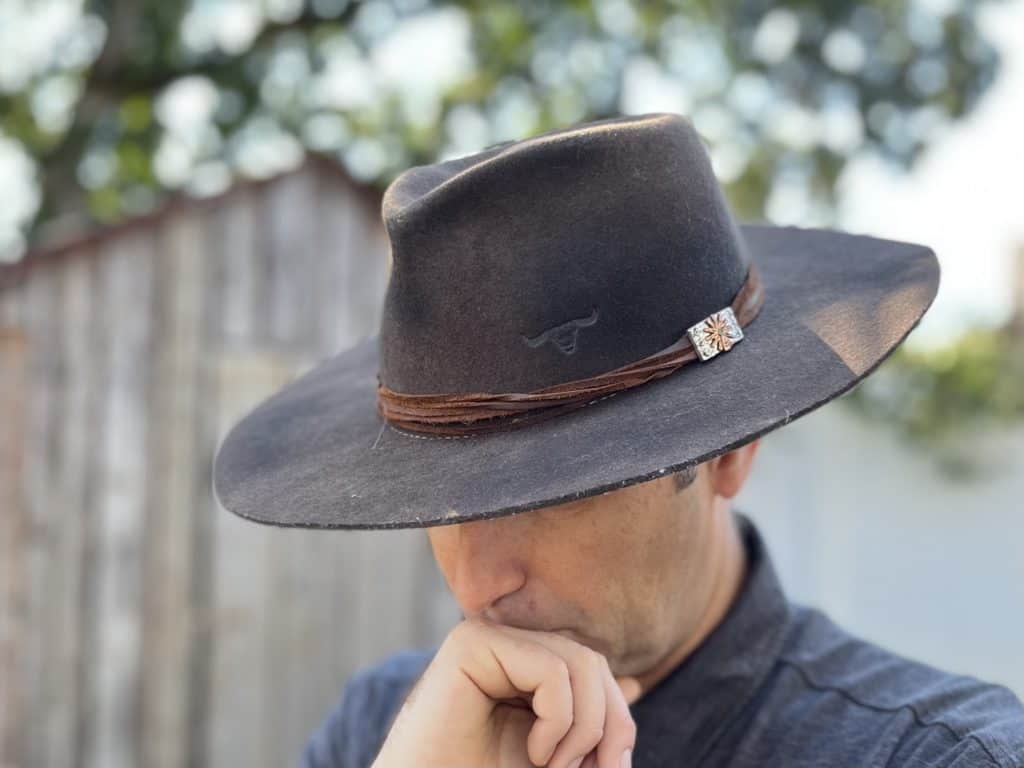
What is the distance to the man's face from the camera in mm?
1495

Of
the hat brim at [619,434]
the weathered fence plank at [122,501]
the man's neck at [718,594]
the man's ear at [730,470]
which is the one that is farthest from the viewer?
the weathered fence plank at [122,501]

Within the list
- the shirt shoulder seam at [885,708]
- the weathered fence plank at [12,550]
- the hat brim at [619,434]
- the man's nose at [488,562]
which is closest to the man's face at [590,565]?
the man's nose at [488,562]

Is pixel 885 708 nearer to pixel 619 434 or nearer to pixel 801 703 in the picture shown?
pixel 801 703

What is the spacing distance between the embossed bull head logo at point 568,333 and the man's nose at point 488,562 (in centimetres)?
28

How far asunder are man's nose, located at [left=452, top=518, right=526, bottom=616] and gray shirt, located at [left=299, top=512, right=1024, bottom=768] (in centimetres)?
→ 41

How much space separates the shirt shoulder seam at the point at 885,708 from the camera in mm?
1455

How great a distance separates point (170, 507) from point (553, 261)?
4096 mm

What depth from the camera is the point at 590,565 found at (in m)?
1.50

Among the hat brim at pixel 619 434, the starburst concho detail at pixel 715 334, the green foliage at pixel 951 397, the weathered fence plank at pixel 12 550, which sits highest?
the starburst concho detail at pixel 715 334

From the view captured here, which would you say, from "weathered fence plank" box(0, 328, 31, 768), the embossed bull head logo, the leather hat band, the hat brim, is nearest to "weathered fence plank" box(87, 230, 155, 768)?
"weathered fence plank" box(0, 328, 31, 768)

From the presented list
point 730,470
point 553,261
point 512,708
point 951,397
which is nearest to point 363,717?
point 512,708

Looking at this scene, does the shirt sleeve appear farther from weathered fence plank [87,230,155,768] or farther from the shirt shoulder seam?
weathered fence plank [87,230,155,768]

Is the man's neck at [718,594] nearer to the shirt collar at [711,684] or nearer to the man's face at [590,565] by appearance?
the shirt collar at [711,684]

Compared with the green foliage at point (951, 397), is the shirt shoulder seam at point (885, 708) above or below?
above
